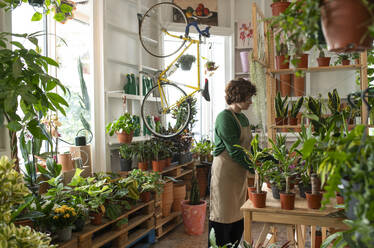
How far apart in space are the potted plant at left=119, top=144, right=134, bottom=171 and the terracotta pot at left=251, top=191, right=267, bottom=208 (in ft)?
6.55

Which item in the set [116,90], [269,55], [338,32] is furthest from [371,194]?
[116,90]

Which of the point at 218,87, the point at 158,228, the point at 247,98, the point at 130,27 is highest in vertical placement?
the point at 130,27

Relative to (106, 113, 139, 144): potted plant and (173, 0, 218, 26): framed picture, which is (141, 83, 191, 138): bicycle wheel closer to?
(106, 113, 139, 144): potted plant

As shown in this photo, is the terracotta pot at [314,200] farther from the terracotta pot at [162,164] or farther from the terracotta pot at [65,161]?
the terracotta pot at [162,164]

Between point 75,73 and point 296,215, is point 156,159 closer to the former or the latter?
point 75,73

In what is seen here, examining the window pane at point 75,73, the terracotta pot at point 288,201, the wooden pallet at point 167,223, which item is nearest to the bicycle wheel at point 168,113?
the window pane at point 75,73

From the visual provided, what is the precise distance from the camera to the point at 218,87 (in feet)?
18.8

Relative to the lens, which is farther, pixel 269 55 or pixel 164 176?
pixel 164 176

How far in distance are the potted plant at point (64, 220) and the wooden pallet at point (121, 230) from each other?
0.14 m

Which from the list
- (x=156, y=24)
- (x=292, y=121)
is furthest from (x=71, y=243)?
(x=156, y=24)

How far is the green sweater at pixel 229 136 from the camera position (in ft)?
8.58

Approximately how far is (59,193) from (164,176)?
1.61 meters

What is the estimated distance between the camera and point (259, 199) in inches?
75.1

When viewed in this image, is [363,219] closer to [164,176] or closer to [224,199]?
[224,199]
